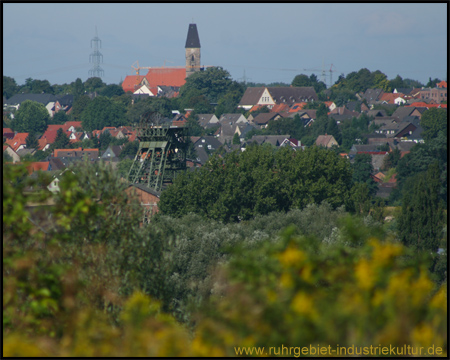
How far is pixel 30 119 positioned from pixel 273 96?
70.6 metres

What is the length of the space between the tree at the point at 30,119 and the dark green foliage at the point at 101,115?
799 centimetres

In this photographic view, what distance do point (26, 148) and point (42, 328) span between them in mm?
124774

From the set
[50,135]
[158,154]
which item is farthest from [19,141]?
[158,154]

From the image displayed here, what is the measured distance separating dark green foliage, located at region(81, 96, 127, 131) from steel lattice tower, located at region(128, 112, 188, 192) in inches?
3614

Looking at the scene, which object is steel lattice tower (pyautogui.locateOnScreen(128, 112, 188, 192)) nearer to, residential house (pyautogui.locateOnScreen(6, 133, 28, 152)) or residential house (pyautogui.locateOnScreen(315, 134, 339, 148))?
residential house (pyautogui.locateOnScreen(315, 134, 339, 148))

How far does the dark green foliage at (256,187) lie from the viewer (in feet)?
162

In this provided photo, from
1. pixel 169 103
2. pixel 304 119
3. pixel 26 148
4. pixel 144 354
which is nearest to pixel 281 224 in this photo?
pixel 144 354

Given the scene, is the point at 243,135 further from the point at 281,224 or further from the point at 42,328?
the point at 42,328

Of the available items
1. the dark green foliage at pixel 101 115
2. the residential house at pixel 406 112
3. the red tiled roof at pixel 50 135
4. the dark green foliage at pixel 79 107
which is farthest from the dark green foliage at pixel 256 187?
the dark green foliage at pixel 79 107

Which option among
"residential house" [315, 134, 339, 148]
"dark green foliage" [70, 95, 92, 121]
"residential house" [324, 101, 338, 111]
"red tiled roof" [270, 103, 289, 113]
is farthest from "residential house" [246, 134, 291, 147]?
"dark green foliage" [70, 95, 92, 121]

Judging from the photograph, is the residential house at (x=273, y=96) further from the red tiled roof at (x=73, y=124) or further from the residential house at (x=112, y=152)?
the residential house at (x=112, y=152)

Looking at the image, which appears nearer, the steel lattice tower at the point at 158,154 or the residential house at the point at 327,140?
the steel lattice tower at the point at 158,154

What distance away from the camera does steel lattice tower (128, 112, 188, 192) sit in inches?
2270

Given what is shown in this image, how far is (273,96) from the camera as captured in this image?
196875 millimetres
